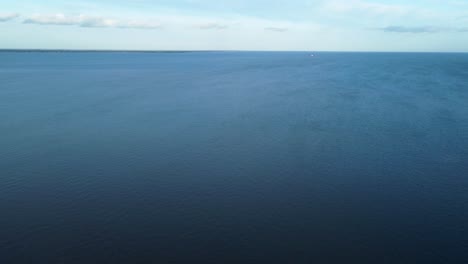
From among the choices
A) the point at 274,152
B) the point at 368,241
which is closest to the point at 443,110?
the point at 274,152

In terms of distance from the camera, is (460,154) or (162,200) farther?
(460,154)

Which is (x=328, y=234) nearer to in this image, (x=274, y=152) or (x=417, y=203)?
(x=417, y=203)

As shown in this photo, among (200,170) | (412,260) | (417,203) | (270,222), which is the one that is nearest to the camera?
(412,260)

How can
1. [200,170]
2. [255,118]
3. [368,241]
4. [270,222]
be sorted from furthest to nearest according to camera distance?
[255,118] < [200,170] < [270,222] < [368,241]

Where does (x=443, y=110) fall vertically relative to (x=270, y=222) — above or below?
above

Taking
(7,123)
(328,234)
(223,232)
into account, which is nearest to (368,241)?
(328,234)

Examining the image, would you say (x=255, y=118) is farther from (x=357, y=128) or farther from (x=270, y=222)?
(x=270, y=222)
